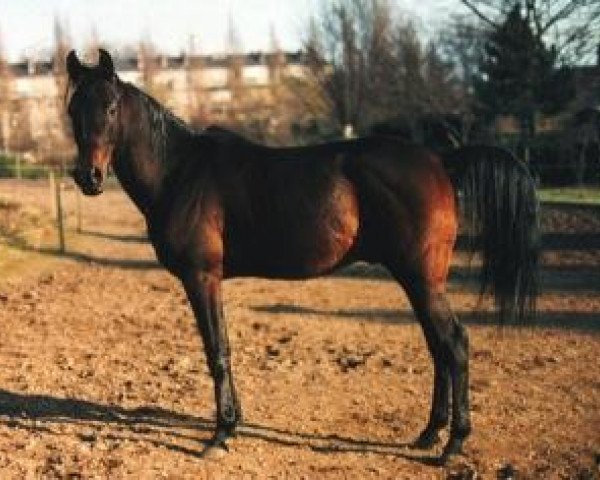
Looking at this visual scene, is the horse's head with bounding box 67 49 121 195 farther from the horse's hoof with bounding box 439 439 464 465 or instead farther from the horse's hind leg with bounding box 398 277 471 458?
the horse's hoof with bounding box 439 439 464 465

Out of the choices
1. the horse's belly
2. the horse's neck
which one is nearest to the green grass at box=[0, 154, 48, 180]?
the horse's neck

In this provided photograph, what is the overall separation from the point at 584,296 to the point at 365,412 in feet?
15.8

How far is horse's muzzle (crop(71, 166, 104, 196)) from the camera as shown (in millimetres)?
4312

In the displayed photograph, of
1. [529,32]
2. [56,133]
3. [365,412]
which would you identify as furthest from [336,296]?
[56,133]

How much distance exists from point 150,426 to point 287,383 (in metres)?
1.19

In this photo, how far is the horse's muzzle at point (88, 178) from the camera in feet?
14.1

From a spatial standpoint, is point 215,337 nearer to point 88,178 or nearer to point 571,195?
point 88,178

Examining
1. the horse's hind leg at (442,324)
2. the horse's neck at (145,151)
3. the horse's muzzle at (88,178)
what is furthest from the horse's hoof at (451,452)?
the horse's muzzle at (88,178)

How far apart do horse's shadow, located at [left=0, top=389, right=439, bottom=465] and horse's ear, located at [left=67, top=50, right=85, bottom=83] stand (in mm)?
2155

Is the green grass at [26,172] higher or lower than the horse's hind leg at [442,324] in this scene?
higher

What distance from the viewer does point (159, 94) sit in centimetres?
5769

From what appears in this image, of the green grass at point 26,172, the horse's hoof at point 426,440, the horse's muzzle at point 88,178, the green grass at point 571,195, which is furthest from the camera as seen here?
the green grass at point 26,172

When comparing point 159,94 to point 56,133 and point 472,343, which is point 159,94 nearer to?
point 56,133

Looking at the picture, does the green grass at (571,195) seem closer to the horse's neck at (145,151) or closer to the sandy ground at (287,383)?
the sandy ground at (287,383)
